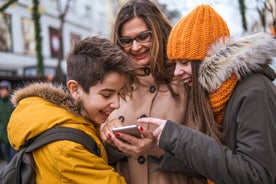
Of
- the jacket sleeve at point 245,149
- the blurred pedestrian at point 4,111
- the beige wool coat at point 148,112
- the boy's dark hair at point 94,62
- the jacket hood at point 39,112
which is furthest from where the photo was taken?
the blurred pedestrian at point 4,111

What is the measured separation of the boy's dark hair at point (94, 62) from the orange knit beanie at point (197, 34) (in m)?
0.29

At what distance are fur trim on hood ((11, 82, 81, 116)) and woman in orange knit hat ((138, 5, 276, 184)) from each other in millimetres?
472

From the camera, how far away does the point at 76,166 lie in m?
1.67

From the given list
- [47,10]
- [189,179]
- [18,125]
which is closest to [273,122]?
[189,179]

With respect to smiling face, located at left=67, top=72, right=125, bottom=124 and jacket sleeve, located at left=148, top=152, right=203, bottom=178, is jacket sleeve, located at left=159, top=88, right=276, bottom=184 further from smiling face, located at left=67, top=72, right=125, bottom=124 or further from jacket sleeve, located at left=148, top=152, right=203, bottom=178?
smiling face, located at left=67, top=72, right=125, bottom=124

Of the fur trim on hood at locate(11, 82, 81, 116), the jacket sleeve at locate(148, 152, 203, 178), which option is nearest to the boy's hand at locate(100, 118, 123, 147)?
the fur trim on hood at locate(11, 82, 81, 116)

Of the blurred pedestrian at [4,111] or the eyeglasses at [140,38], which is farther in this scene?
the blurred pedestrian at [4,111]

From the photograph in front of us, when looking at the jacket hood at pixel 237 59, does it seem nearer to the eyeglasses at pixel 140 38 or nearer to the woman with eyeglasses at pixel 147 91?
the woman with eyeglasses at pixel 147 91

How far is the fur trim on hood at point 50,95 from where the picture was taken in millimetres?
1940

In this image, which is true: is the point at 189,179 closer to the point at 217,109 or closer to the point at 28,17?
the point at 217,109

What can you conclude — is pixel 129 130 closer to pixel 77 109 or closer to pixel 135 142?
pixel 135 142

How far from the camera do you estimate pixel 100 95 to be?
1.93 metres

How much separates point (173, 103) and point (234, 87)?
674 mm

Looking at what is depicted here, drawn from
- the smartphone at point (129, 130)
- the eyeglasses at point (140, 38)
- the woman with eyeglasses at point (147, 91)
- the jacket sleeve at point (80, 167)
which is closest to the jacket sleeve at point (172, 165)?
the woman with eyeglasses at point (147, 91)
